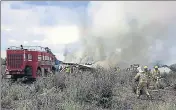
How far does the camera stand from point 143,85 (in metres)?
17.2

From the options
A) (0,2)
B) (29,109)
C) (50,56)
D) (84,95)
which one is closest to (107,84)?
(84,95)

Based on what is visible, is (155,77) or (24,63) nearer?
(155,77)

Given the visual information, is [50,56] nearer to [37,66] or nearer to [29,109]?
[37,66]

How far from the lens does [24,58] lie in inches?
1159

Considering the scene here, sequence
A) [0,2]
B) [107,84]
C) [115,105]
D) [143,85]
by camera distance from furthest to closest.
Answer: [143,85], [107,84], [115,105], [0,2]

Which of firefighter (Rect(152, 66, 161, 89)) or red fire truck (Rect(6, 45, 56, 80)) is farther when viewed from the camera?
red fire truck (Rect(6, 45, 56, 80))

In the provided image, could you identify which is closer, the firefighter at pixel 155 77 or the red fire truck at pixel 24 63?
the firefighter at pixel 155 77

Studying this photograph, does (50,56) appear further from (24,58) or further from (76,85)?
(76,85)

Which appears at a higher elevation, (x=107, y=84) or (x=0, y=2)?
(x=0, y=2)

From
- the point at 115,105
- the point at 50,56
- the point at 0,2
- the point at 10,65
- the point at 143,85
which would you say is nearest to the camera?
the point at 0,2

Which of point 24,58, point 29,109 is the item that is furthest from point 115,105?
point 24,58

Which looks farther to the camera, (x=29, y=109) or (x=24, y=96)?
(x=24, y=96)

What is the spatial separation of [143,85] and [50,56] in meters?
17.6

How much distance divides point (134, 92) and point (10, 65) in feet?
45.5
